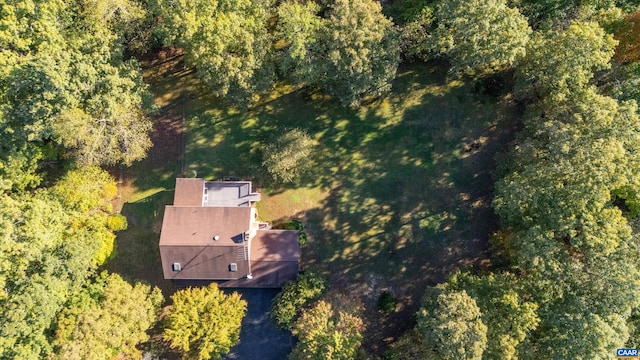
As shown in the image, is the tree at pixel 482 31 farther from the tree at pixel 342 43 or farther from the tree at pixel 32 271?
the tree at pixel 32 271

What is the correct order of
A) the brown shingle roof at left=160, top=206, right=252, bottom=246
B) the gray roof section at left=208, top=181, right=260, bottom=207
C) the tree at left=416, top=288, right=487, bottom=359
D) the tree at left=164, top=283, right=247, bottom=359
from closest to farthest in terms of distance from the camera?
1. the tree at left=416, top=288, right=487, bottom=359
2. the tree at left=164, top=283, right=247, bottom=359
3. the brown shingle roof at left=160, top=206, right=252, bottom=246
4. the gray roof section at left=208, top=181, right=260, bottom=207

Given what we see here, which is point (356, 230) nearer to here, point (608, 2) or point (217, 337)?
point (217, 337)

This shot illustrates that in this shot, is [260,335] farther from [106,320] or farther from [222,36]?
[222,36]

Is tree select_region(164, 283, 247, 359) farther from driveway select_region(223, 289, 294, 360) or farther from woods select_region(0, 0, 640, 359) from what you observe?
driveway select_region(223, 289, 294, 360)

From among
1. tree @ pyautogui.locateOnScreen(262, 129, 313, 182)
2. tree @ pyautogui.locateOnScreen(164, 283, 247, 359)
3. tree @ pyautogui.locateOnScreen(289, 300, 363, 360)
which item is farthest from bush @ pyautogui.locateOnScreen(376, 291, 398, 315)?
tree @ pyautogui.locateOnScreen(262, 129, 313, 182)

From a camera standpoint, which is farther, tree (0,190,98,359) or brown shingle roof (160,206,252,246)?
brown shingle roof (160,206,252,246)

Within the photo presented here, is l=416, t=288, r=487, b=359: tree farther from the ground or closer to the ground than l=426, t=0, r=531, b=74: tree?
closer to the ground

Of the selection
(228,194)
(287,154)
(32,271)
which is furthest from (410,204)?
(32,271)

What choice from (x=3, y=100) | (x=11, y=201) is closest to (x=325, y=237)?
(x=11, y=201)

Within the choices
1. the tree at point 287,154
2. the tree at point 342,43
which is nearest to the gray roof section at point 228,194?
the tree at point 287,154
